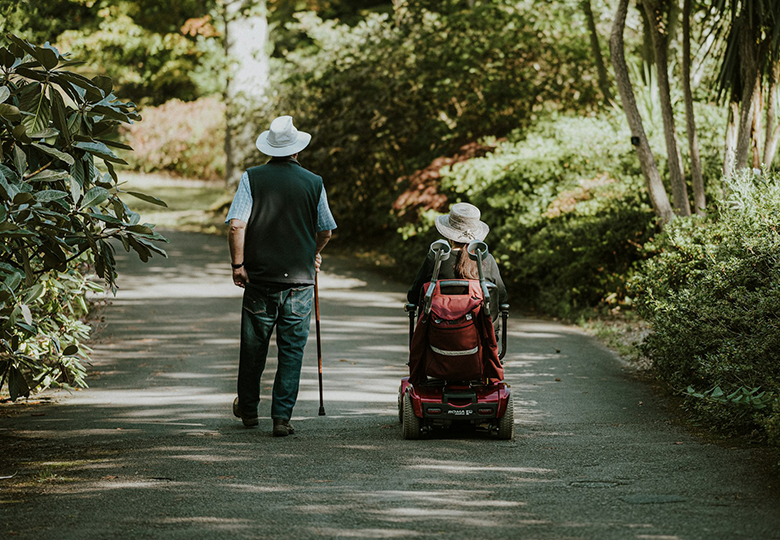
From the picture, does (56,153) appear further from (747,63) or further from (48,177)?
(747,63)

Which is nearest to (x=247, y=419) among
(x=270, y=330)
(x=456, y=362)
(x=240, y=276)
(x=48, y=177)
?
(x=270, y=330)

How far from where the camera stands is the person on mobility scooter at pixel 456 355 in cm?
621

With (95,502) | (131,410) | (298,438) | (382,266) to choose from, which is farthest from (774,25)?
(382,266)

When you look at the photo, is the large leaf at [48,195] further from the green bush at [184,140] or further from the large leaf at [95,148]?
the green bush at [184,140]

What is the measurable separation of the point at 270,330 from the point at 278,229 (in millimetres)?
695

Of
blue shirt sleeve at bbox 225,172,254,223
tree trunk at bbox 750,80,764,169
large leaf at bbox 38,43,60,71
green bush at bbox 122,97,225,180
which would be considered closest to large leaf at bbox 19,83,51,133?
large leaf at bbox 38,43,60,71

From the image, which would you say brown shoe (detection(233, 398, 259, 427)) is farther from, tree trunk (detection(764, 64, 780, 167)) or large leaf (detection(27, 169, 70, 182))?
tree trunk (detection(764, 64, 780, 167))

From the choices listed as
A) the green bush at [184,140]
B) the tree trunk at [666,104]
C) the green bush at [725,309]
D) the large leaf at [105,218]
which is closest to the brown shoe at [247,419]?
the large leaf at [105,218]

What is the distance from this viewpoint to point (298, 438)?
652 cm

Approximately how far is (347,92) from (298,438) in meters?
12.6

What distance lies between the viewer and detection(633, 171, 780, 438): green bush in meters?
6.27

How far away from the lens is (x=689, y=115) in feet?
34.4

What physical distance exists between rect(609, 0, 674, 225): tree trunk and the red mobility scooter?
4.68 metres

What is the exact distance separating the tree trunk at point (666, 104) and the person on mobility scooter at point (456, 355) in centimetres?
476
